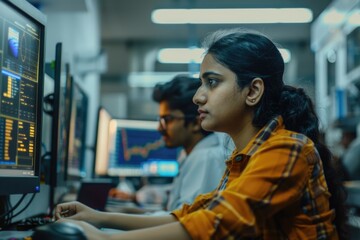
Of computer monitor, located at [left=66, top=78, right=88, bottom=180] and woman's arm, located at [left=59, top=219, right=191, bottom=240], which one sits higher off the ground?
computer monitor, located at [left=66, top=78, right=88, bottom=180]

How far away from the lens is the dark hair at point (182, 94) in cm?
240

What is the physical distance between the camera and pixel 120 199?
293 centimetres

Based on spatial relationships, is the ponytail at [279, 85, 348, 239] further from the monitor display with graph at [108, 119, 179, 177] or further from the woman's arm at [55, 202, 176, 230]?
the monitor display with graph at [108, 119, 179, 177]

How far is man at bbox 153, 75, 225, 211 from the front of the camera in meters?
2.10

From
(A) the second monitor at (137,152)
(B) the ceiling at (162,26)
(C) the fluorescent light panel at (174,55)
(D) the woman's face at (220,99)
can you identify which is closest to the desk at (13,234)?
(D) the woman's face at (220,99)

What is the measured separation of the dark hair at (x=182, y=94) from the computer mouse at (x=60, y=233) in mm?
1578

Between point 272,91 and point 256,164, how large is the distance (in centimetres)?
32

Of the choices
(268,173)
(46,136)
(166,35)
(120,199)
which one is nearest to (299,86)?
(268,173)

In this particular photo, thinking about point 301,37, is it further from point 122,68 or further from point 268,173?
point 268,173

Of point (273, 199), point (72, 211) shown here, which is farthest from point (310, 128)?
point (72, 211)

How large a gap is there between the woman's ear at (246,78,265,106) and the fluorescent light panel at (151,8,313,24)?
5.09m

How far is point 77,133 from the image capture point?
240cm

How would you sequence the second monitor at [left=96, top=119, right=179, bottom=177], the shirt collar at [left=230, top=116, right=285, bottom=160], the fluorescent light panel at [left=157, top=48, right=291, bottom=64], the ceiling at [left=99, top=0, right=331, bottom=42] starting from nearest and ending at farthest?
the shirt collar at [left=230, top=116, right=285, bottom=160] < the second monitor at [left=96, top=119, right=179, bottom=177] < the ceiling at [left=99, top=0, right=331, bottom=42] < the fluorescent light panel at [left=157, top=48, right=291, bottom=64]

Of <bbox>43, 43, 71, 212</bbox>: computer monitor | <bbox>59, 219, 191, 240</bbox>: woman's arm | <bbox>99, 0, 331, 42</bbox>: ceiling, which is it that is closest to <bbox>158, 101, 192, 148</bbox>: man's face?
<bbox>43, 43, 71, 212</bbox>: computer monitor
